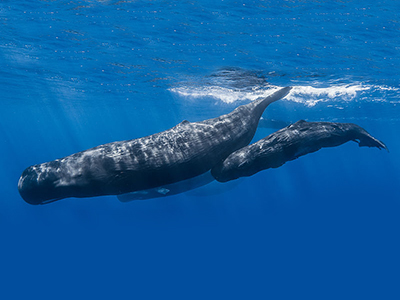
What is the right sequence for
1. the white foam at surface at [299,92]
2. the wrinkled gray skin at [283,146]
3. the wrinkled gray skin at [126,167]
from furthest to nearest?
1. the white foam at surface at [299,92]
2. the wrinkled gray skin at [283,146]
3. the wrinkled gray skin at [126,167]

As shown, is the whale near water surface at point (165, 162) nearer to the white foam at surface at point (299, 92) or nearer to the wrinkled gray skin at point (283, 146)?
the wrinkled gray skin at point (283, 146)

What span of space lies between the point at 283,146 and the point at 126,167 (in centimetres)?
323

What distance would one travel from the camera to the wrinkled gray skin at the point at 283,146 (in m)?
5.66

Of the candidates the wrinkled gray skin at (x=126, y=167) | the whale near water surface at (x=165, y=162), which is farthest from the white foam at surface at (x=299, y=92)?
the wrinkled gray skin at (x=126, y=167)

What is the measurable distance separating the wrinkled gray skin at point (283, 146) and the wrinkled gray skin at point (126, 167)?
521 millimetres

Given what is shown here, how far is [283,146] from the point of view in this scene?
5.68 meters

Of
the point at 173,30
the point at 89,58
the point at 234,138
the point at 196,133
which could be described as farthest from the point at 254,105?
the point at 89,58

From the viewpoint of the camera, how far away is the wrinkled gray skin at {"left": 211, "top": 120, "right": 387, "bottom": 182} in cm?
566

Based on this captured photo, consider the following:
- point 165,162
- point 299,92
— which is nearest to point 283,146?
point 165,162

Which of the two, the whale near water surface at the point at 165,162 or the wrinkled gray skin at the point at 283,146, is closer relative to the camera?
the whale near water surface at the point at 165,162

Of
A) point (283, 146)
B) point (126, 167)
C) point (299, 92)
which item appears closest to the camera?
point (126, 167)

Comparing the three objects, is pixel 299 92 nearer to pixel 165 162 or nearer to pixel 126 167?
pixel 165 162

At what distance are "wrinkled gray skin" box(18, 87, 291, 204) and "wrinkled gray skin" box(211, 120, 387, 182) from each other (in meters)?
0.52

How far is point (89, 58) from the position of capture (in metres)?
19.2
